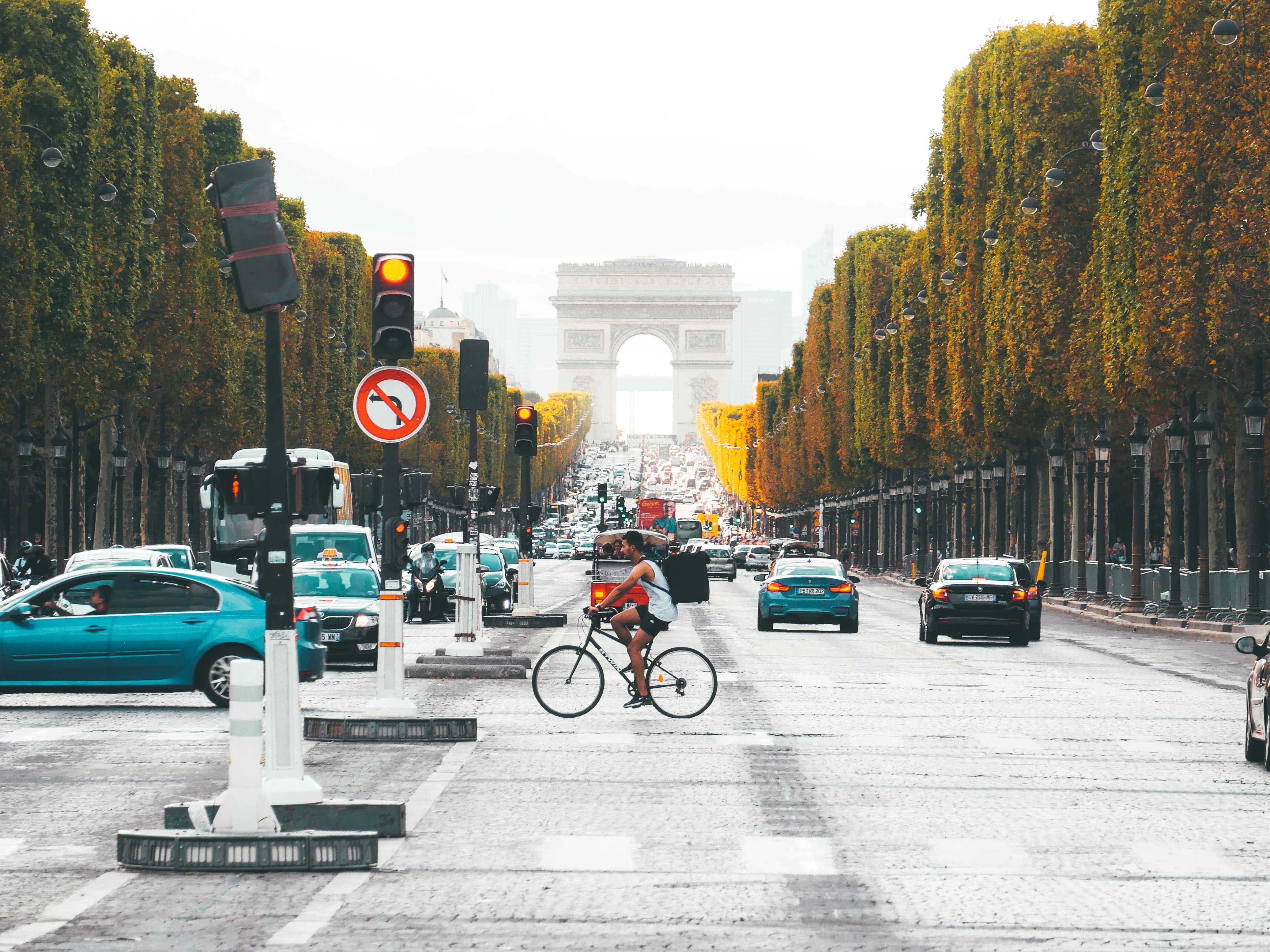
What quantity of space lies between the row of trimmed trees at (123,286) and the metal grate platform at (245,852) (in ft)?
107

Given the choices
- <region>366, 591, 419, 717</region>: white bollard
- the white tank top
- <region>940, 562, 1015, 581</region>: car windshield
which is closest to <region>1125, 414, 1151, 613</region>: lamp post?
<region>940, 562, 1015, 581</region>: car windshield

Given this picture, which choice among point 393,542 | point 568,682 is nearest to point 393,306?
point 393,542

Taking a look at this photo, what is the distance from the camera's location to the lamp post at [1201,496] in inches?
1515

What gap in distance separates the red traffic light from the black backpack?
341 cm

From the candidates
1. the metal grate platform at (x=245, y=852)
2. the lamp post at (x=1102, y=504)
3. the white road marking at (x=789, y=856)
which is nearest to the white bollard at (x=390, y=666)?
the white road marking at (x=789, y=856)

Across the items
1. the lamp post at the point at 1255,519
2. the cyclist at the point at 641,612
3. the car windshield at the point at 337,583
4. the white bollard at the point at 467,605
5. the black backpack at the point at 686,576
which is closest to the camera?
the cyclist at the point at 641,612

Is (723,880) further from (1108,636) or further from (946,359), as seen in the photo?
(946,359)

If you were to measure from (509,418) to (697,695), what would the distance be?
5400 inches

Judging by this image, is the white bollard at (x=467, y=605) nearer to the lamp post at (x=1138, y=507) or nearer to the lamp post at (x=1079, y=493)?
the lamp post at (x=1138, y=507)

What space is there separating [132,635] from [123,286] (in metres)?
28.5

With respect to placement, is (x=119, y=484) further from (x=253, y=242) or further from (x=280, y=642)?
(x=280, y=642)

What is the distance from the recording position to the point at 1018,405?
5309 cm

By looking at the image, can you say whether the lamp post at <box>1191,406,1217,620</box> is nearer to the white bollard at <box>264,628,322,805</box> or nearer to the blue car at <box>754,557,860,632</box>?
the blue car at <box>754,557,860,632</box>

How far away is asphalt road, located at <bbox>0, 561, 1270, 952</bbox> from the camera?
8250 mm
